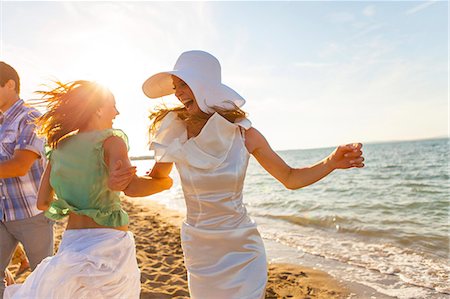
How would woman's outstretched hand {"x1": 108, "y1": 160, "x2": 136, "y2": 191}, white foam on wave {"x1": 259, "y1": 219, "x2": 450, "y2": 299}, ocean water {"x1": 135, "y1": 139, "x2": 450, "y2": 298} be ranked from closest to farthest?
woman's outstretched hand {"x1": 108, "y1": 160, "x2": 136, "y2": 191}
white foam on wave {"x1": 259, "y1": 219, "x2": 450, "y2": 299}
ocean water {"x1": 135, "y1": 139, "x2": 450, "y2": 298}

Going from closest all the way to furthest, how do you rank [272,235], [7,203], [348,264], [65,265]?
[65,265], [7,203], [348,264], [272,235]

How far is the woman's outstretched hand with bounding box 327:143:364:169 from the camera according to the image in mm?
2229

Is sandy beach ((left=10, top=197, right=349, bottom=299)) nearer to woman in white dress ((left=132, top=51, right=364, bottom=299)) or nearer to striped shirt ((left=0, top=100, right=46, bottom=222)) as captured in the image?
striped shirt ((left=0, top=100, right=46, bottom=222))

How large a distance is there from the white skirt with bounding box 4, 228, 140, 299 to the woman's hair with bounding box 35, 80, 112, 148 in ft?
1.99

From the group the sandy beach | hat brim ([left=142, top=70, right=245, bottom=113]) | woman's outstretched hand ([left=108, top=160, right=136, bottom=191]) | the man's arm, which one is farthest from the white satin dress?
the sandy beach

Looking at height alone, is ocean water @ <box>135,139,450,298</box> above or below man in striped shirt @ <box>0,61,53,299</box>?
below

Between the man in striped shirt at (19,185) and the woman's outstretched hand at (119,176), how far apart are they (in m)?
1.33

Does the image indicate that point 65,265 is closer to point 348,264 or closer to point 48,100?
point 48,100

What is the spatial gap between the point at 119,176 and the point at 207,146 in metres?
0.50

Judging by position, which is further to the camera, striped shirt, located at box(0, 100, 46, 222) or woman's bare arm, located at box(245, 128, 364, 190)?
striped shirt, located at box(0, 100, 46, 222)

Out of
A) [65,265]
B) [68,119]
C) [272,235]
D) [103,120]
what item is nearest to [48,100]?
[68,119]

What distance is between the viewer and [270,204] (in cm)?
1484

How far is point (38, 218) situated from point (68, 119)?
1.33 m

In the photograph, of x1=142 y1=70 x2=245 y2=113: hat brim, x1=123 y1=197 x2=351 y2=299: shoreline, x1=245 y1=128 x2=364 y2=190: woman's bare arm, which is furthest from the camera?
x1=123 y1=197 x2=351 y2=299: shoreline
